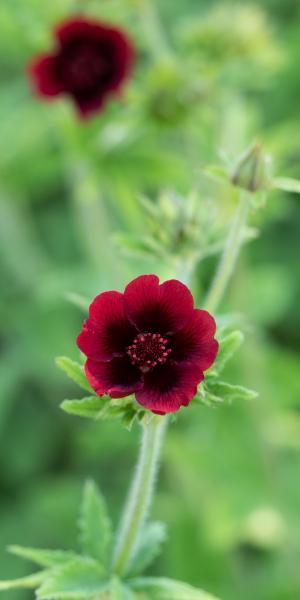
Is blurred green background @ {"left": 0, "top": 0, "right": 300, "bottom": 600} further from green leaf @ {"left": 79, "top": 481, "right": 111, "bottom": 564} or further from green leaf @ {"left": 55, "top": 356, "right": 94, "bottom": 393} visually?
green leaf @ {"left": 55, "top": 356, "right": 94, "bottom": 393}

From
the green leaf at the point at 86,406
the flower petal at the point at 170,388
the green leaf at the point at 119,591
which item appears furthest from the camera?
the green leaf at the point at 119,591

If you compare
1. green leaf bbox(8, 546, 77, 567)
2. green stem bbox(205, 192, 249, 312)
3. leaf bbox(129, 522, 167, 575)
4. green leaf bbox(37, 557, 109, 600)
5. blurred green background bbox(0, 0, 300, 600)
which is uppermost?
blurred green background bbox(0, 0, 300, 600)

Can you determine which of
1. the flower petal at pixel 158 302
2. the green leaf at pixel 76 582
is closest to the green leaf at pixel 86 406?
the flower petal at pixel 158 302

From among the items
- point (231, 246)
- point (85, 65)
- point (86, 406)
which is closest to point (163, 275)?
point (231, 246)

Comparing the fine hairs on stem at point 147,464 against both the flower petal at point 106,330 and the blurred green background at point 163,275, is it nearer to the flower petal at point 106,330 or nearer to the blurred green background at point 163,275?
the flower petal at point 106,330

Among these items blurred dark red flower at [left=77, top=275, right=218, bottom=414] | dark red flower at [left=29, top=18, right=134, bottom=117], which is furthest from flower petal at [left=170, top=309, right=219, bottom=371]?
dark red flower at [left=29, top=18, right=134, bottom=117]

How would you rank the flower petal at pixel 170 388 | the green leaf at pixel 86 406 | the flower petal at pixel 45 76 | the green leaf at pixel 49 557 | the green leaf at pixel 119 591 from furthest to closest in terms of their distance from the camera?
the flower petal at pixel 45 76 < the green leaf at pixel 49 557 < the green leaf at pixel 119 591 < the green leaf at pixel 86 406 < the flower petal at pixel 170 388
